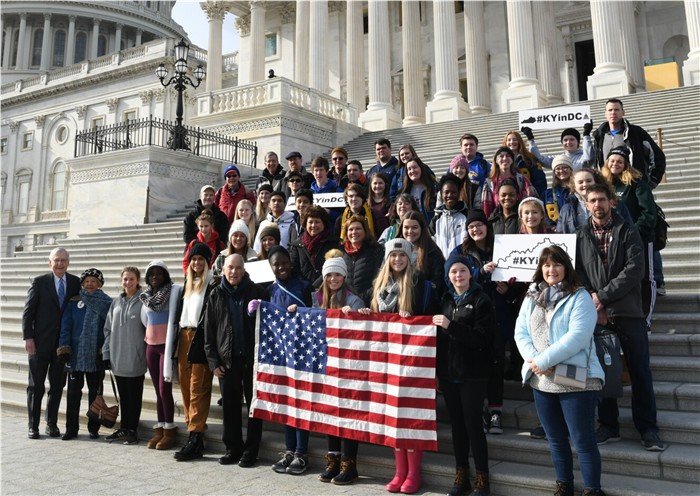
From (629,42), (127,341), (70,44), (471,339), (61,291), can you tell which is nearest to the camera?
(471,339)

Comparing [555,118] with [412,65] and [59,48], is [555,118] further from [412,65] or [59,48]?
[59,48]

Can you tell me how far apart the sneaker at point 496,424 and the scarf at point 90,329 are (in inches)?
180

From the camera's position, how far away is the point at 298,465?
5512 millimetres

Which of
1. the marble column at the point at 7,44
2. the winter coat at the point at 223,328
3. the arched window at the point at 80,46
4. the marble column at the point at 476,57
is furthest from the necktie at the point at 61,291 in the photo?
the marble column at the point at 7,44

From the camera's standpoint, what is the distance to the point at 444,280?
5324 mm

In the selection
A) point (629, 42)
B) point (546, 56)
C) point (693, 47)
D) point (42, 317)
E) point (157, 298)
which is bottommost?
point (42, 317)

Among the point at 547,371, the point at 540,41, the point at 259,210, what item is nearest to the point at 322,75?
the point at 540,41

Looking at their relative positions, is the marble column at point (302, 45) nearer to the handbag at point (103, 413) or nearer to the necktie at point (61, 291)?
the necktie at point (61, 291)

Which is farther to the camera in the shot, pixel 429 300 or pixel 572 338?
pixel 429 300

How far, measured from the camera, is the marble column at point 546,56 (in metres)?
25.9

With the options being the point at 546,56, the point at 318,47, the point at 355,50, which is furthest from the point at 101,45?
the point at 546,56

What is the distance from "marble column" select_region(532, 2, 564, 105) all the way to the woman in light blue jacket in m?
23.3

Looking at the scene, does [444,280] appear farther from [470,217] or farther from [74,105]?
[74,105]

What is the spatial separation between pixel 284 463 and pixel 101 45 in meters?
81.9
